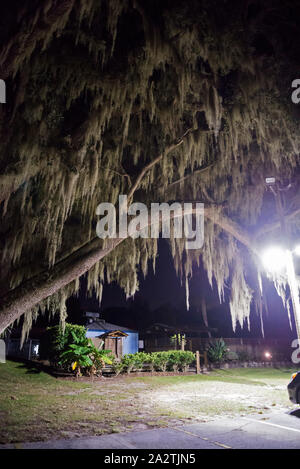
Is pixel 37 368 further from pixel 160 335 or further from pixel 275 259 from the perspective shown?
pixel 160 335

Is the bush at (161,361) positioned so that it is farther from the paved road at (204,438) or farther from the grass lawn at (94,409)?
the paved road at (204,438)

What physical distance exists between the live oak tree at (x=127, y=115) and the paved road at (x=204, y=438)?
2693mm

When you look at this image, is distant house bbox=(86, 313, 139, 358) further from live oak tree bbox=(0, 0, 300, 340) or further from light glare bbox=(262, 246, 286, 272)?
light glare bbox=(262, 246, 286, 272)

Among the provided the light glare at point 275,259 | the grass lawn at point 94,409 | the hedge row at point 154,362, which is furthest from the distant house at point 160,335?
the light glare at point 275,259

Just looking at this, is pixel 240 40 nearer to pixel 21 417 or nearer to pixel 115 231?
pixel 115 231

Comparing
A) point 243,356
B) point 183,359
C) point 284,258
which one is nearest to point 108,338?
point 183,359

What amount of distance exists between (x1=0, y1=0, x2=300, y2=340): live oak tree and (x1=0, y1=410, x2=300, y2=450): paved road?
2693 mm

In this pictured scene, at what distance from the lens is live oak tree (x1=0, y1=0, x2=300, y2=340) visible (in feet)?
19.1

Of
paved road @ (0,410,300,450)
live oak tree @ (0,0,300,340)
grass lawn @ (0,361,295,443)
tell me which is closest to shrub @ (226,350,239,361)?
grass lawn @ (0,361,295,443)

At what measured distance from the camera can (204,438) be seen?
4.07m

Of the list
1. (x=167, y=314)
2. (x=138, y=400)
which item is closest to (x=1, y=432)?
(x=138, y=400)

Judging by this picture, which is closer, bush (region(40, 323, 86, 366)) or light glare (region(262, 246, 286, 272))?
light glare (region(262, 246, 286, 272))

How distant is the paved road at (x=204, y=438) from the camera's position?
3.73 m

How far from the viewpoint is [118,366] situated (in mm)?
13648
